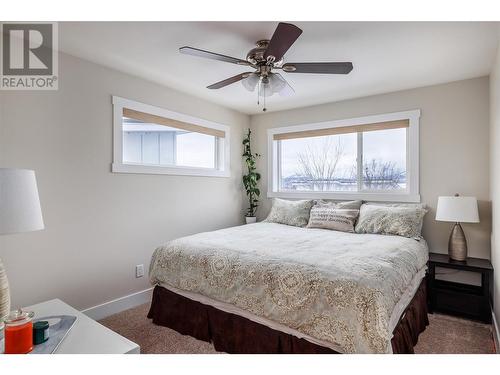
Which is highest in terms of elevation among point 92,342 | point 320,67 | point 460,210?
point 320,67

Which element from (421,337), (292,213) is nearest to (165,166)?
(292,213)

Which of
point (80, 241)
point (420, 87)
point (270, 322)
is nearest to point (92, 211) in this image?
point (80, 241)

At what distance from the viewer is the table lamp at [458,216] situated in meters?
2.75

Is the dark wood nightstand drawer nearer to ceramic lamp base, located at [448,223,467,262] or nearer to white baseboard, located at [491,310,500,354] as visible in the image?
white baseboard, located at [491,310,500,354]

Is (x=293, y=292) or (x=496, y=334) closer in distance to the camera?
(x=293, y=292)

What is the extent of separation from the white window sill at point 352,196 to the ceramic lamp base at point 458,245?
53 cm

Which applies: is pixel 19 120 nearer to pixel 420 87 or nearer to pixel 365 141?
pixel 365 141

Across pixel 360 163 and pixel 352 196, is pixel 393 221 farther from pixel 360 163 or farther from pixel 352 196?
pixel 360 163

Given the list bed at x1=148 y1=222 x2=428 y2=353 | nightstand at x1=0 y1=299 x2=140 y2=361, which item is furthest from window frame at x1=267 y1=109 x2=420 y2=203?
nightstand at x1=0 y1=299 x2=140 y2=361

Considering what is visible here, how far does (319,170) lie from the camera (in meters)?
4.22

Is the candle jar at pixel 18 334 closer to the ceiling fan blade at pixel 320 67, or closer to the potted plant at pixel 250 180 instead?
the ceiling fan blade at pixel 320 67

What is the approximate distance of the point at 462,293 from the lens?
2748 millimetres

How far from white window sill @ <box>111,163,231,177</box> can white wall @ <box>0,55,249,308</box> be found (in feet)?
0.20

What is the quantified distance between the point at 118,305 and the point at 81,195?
1.17 metres
